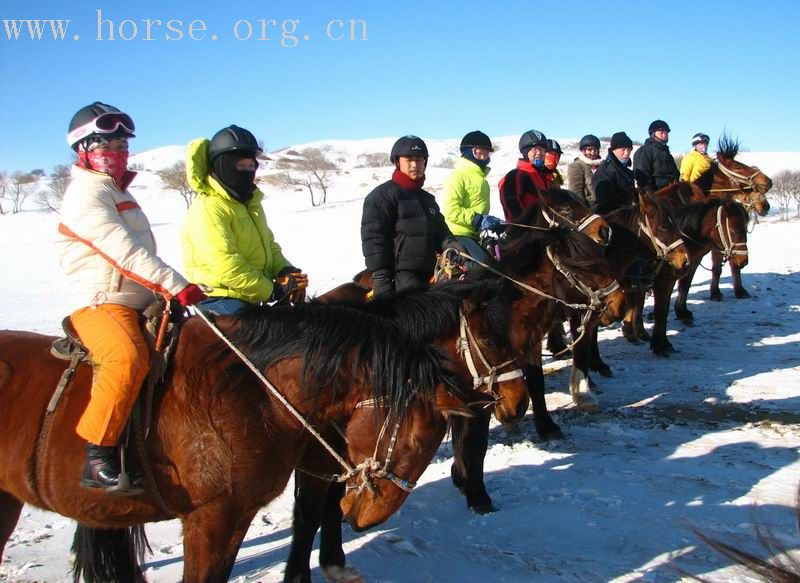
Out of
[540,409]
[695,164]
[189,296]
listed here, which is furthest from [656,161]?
[189,296]

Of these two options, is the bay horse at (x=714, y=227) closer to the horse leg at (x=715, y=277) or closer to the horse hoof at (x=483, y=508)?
the horse leg at (x=715, y=277)

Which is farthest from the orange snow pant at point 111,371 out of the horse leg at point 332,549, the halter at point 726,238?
the halter at point 726,238

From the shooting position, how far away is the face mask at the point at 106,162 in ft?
9.98

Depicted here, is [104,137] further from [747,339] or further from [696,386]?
[747,339]

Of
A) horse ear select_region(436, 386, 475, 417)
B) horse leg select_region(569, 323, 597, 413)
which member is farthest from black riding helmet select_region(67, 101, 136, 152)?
horse leg select_region(569, 323, 597, 413)

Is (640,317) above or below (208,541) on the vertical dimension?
below

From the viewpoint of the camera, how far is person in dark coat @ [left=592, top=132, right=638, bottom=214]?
874 centimetres

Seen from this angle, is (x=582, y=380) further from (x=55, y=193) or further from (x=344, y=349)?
(x=55, y=193)

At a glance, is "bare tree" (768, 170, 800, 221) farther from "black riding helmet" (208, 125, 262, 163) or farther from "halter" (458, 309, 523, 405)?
"black riding helmet" (208, 125, 262, 163)

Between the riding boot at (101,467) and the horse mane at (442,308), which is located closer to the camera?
the riding boot at (101,467)

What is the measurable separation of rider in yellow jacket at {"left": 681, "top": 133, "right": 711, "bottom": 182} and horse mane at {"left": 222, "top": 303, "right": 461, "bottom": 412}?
1058cm

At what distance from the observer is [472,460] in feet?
14.9

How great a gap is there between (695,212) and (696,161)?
2870 mm

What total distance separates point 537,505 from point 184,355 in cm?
304
